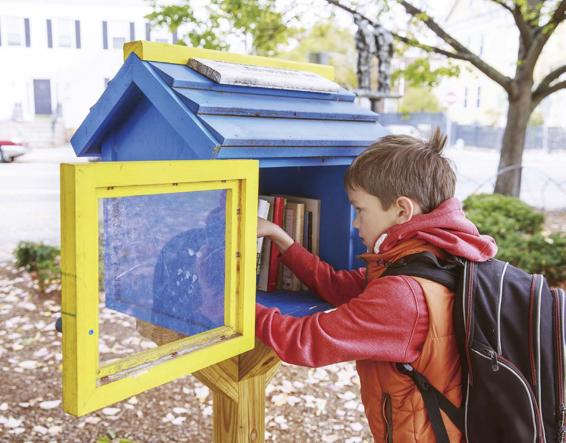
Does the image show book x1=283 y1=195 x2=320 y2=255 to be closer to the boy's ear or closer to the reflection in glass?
the boy's ear

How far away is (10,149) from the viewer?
7.71m

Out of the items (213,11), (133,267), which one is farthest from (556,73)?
(133,267)

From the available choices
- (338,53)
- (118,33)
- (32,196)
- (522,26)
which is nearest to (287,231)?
(118,33)

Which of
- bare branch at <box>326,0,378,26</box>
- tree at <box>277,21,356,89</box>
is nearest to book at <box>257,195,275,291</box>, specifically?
bare branch at <box>326,0,378,26</box>

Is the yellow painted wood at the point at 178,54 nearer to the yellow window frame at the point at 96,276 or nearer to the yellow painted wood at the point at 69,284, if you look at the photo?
the yellow window frame at the point at 96,276

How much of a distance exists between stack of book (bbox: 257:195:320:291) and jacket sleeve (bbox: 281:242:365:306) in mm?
124

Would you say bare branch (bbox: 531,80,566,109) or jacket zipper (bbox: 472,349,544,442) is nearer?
jacket zipper (bbox: 472,349,544,442)

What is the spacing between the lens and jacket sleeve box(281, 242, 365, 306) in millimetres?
2021

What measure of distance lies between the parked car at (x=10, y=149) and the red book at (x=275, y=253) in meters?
6.55

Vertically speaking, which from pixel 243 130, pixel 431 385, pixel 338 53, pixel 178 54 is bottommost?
pixel 431 385

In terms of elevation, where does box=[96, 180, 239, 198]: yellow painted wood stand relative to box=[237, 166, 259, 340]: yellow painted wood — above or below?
above

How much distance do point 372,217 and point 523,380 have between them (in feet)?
1.85

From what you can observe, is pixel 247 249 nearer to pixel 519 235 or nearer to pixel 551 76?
pixel 519 235

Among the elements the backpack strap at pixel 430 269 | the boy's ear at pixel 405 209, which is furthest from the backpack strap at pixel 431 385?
the boy's ear at pixel 405 209
